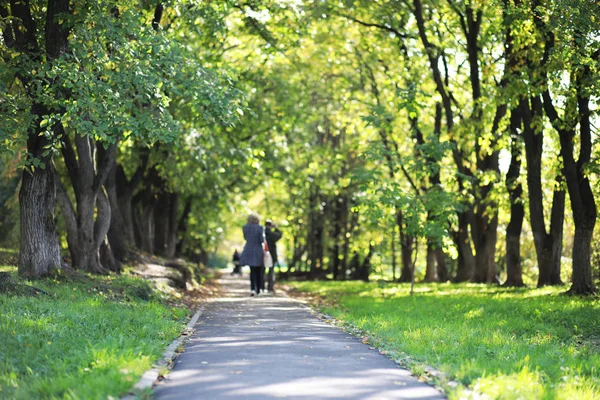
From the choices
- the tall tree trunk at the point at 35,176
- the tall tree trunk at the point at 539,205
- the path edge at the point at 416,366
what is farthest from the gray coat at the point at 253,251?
the path edge at the point at 416,366

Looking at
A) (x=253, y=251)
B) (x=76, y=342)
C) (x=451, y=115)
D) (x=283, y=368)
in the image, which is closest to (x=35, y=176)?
(x=253, y=251)

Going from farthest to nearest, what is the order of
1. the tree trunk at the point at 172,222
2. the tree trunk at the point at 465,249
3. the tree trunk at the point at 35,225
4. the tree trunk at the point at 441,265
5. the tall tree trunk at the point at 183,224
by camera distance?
1. the tall tree trunk at the point at 183,224
2. the tree trunk at the point at 172,222
3. the tree trunk at the point at 441,265
4. the tree trunk at the point at 465,249
5. the tree trunk at the point at 35,225

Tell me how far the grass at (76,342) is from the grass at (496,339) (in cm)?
298

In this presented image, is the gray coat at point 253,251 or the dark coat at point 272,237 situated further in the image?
the dark coat at point 272,237

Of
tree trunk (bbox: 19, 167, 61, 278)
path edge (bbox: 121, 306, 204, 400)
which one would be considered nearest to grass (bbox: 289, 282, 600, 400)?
path edge (bbox: 121, 306, 204, 400)

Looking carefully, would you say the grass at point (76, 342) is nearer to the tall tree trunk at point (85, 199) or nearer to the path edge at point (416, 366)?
the path edge at point (416, 366)

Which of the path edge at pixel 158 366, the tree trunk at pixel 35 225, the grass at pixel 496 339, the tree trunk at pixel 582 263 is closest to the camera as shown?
the path edge at pixel 158 366

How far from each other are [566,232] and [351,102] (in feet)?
38.5

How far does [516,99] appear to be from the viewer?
18656 millimetres

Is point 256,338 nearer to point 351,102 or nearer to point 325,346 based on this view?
point 325,346

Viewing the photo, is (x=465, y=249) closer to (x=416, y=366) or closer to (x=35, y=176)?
(x=35, y=176)

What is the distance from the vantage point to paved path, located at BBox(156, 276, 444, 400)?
7.11m

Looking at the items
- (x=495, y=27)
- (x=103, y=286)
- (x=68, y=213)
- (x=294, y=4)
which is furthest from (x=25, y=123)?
(x=495, y=27)

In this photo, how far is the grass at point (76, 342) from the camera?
7.04 metres
